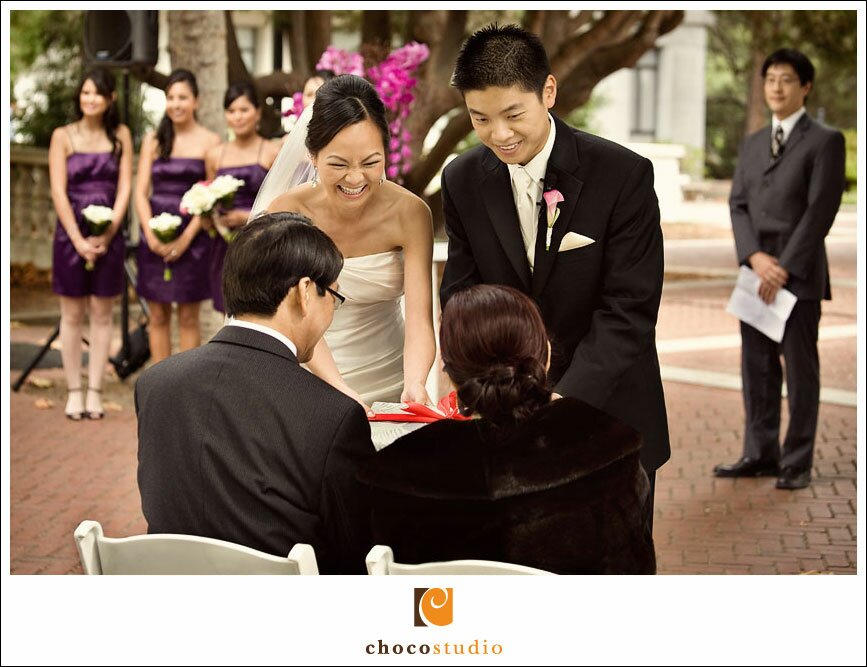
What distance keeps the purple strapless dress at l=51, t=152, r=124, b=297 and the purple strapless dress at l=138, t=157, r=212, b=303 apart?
0.22m

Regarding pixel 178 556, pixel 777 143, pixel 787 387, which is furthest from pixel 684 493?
pixel 178 556

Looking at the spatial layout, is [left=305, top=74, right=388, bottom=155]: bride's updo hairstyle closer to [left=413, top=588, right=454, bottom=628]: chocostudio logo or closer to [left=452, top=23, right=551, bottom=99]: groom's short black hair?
[left=452, top=23, right=551, bottom=99]: groom's short black hair

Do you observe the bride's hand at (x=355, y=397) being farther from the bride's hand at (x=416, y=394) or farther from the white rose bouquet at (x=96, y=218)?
the white rose bouquet at (x=96, y=218)

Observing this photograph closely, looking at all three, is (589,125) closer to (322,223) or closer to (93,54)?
(93,54)

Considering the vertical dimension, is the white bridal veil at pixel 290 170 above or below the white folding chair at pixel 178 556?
above

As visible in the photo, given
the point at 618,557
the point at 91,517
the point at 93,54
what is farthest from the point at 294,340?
the point at 93,54

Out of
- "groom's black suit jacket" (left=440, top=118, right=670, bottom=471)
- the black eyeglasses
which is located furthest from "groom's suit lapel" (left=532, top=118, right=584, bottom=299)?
the black eyeglasses

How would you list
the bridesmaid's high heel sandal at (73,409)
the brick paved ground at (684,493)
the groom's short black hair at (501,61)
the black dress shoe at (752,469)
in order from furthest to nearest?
the bridesmaid's high heel sandal at (73,409), the black dress shoe at (752,469), the brick paved ground at (684,493), the groom's short black hair at (501,61)

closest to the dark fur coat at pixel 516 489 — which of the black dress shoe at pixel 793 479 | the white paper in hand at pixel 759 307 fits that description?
the white paper in hand at pixel 759 307

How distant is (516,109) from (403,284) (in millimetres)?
1146

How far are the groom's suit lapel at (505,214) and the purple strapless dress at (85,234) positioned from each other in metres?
4.98

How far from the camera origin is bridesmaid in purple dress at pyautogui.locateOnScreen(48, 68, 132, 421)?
7.79 m

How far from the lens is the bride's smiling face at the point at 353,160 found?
347 centimetres

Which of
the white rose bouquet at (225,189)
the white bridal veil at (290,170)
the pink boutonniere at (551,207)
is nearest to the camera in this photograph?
the pink boutonniere at (551,207)
